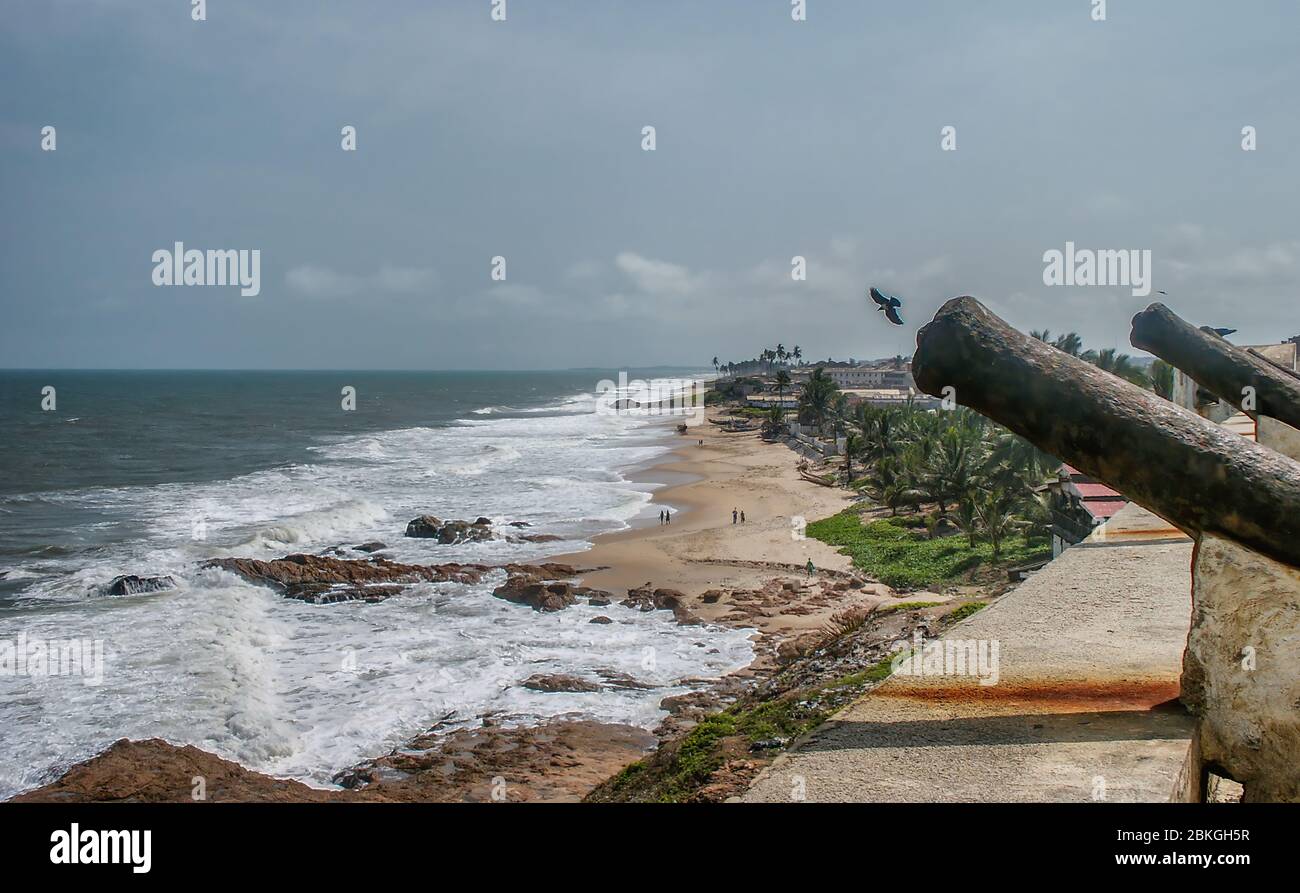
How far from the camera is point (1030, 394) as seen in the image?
390 centimetres

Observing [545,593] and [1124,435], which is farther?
[545,593]

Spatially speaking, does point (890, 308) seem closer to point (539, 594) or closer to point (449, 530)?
point (539, 594)

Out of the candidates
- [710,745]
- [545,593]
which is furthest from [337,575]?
[710,745]

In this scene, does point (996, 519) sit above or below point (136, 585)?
above

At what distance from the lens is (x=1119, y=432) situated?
385cm

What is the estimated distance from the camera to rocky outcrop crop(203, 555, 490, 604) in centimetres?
2566

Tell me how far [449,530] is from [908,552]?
54.8 feet

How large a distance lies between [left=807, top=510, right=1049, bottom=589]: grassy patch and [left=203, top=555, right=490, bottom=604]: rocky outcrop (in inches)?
490

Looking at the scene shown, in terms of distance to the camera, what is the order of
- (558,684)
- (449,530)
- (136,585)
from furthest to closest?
1. (449,530)
2. (136,585)
3. (558,684)

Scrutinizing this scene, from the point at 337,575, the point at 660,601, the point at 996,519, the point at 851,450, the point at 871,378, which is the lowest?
the point at 660,601

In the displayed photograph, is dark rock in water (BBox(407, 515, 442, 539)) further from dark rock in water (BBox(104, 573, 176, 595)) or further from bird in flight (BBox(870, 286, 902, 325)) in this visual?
bird in flight (BBox(870, 286, 902, 325))

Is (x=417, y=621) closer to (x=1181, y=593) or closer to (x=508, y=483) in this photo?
(x=1181, y=593)

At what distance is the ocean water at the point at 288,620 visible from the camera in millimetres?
15844

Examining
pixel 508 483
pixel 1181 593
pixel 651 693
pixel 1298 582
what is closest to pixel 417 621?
pixel 651 693
